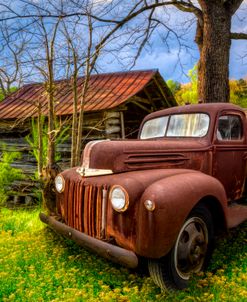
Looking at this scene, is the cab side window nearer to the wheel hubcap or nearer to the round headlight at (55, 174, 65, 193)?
the wheel hubcap

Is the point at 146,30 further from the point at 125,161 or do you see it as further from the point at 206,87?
the point at 125,161

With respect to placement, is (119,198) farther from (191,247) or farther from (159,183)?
(191,247)

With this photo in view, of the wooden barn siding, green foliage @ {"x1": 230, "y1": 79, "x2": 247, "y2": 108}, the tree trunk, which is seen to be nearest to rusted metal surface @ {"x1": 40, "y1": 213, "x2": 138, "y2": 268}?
the tree trunk

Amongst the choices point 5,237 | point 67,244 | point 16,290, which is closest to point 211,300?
point 16,290

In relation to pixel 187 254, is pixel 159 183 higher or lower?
higher

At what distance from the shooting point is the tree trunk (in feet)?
27.9

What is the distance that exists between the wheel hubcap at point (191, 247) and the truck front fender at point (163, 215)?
297 mm

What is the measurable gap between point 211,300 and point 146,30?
8.93m

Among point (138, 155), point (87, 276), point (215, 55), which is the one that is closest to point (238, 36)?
point (215, 55)

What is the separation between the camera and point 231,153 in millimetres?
5020

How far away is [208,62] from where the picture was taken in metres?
8.62

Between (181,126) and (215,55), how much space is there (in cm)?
439

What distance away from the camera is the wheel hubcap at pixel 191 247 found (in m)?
3.63

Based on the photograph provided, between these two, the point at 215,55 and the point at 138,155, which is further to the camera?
the point at 215,55
